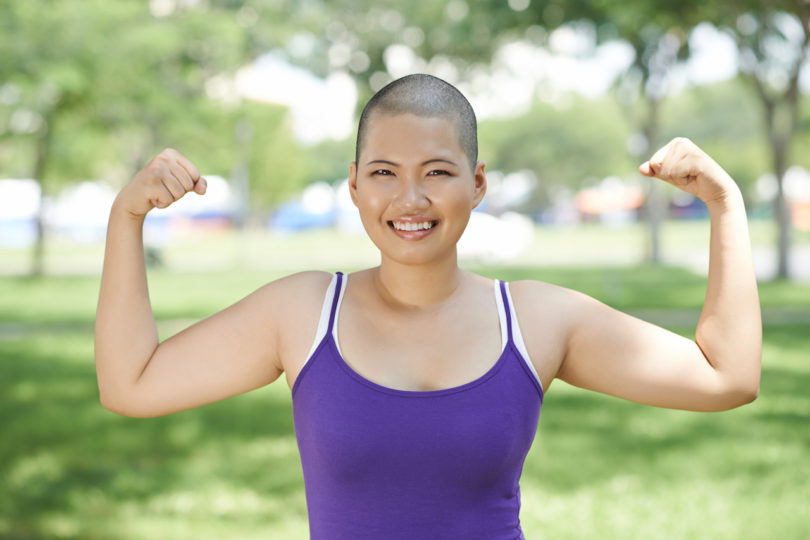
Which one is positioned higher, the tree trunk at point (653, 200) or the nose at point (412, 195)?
the tree trunk at point (653, 200)

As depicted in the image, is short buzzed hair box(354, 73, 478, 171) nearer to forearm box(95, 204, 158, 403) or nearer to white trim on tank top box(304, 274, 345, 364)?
white trim on tank top box(304, 274, 345, 364)

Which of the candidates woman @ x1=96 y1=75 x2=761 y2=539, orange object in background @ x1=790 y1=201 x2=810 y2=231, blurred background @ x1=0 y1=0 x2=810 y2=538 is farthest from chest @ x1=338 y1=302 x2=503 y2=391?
orange object in background @ x1=790 y1=201 x2=810 y2=231

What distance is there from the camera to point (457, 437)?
1.80 metres

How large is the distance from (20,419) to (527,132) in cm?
7034

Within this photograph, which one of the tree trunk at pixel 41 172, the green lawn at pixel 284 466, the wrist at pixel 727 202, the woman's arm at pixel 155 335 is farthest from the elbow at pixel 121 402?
the tree trunk at pixel 41 172

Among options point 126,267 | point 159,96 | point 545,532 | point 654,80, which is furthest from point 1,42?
point 654,80

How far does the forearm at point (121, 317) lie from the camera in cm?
197

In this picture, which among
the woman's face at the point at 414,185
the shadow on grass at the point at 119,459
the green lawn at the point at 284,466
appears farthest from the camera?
the shadow on grass at the point at 119,459

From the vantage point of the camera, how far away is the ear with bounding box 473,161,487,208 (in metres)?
2.06

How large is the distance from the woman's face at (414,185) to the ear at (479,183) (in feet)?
0.33

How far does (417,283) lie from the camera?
6.63ft

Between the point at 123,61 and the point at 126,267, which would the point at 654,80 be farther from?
the point at 126,267

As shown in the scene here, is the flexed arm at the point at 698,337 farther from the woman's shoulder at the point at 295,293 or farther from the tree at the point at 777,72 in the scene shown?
the tree at the point at 777,72

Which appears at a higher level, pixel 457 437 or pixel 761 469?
pixel 457 437
